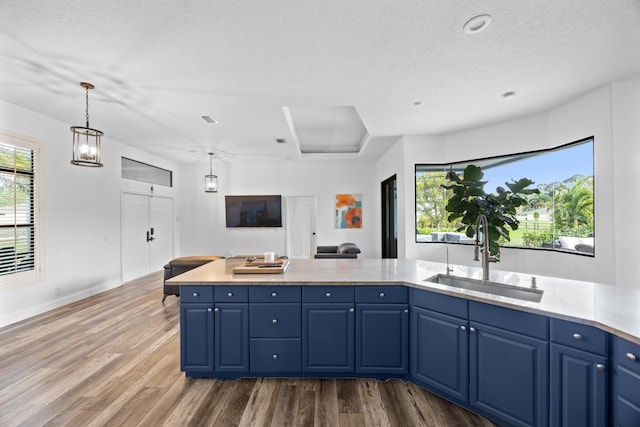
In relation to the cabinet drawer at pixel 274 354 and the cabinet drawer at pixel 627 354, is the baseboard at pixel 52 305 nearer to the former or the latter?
the cabinet drawer at pixel 274 354

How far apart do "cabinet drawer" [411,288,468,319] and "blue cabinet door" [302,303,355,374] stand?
51cm

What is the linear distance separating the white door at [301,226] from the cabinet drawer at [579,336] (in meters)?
6.40

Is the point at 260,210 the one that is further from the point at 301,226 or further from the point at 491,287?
the point at 491,287

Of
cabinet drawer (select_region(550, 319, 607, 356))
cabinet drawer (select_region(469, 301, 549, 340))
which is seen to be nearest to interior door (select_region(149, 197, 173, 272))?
cabinet drawer (select_region(469, 301, 549, 340))

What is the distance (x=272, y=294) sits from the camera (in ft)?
7.82

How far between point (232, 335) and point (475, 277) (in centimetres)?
199

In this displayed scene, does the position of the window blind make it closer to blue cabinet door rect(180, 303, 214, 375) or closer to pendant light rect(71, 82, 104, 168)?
pendant light rect(71, 82, 104, 168)

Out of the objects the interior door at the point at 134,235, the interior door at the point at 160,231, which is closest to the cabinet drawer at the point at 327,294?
the interior door at the point at 134,235

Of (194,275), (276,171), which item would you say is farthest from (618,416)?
(276,171)

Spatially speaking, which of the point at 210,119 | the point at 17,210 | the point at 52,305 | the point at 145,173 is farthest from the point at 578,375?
the point at 145,173

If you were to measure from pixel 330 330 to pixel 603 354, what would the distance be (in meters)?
1.62

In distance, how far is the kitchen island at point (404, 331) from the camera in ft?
5.45

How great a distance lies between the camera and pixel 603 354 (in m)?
1.45

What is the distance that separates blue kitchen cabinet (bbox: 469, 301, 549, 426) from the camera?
5.45 feet
